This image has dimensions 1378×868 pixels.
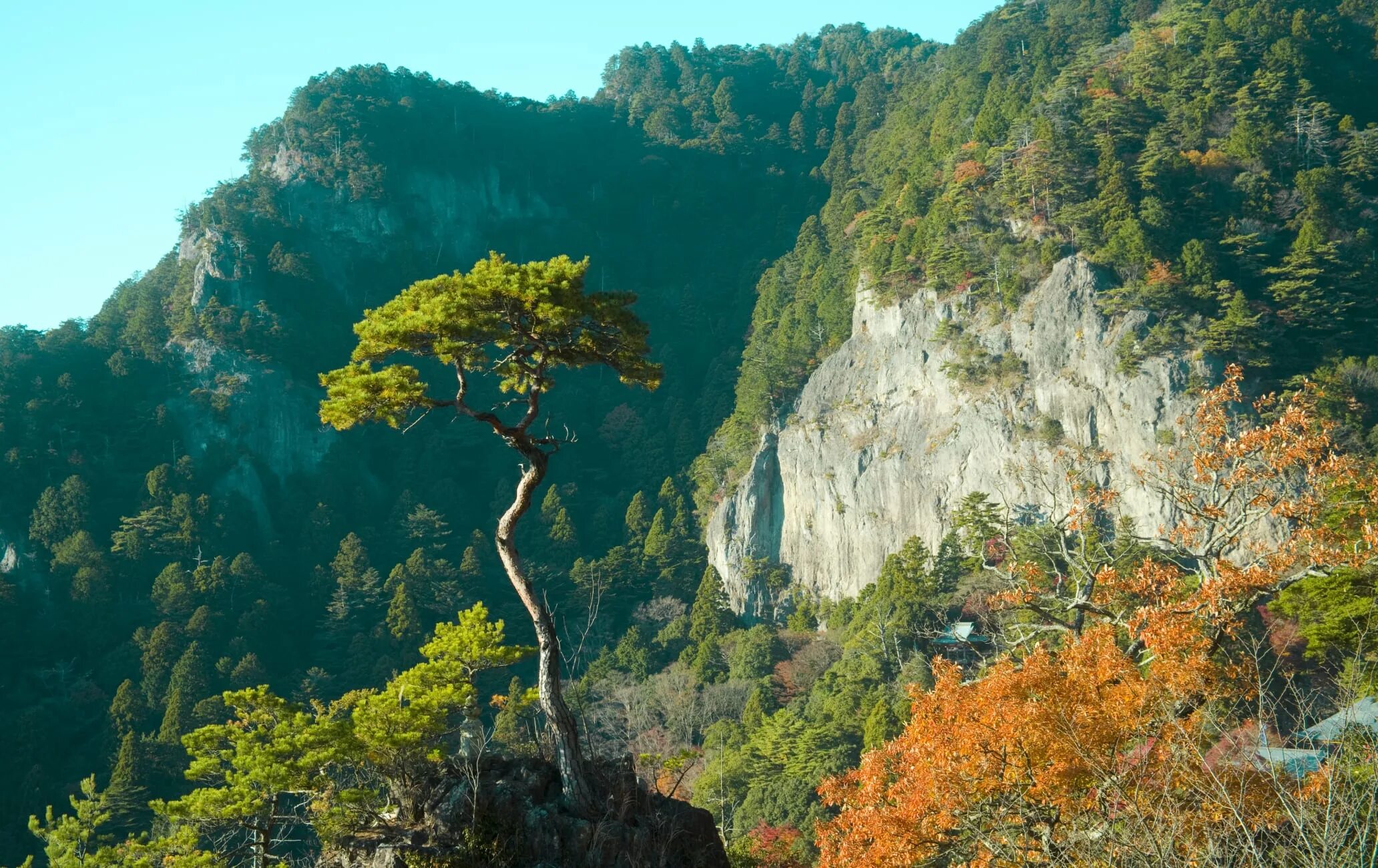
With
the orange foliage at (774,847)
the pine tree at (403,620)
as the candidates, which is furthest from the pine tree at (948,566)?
the pine tree at (403,620)

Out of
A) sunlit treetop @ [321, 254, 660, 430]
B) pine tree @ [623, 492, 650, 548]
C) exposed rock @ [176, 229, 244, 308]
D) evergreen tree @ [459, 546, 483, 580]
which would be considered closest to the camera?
sunlit treetop @ [321, 254, 660, 430]

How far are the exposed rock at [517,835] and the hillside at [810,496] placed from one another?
7cm

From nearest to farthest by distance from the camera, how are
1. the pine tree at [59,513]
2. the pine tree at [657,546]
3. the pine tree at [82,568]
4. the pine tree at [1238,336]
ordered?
the pine tree at [1238,336] < the pine tree at [82,568] < the pine tree at [59,513] < the pine tree at [657,546]

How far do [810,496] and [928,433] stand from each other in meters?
9.78

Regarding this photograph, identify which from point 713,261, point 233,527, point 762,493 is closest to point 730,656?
point 762,493

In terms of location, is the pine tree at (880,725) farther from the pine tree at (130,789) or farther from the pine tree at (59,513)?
the pine tree at (59,513)

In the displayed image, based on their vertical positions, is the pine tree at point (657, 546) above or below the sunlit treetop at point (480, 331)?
below

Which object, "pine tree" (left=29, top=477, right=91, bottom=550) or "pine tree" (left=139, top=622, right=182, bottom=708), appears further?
"pine tree" (left=29, top=477, right=91, bottom=550)

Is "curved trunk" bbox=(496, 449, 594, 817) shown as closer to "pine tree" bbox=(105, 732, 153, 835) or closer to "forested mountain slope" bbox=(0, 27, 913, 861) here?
"pine tree" bbox=(105, 732, 153, 835)

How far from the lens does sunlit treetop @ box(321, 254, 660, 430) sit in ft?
42.6

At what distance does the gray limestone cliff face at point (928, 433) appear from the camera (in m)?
46.7

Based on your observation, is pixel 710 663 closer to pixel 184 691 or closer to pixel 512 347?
pixel 184 691

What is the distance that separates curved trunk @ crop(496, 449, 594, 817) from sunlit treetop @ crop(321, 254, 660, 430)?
0.85 m

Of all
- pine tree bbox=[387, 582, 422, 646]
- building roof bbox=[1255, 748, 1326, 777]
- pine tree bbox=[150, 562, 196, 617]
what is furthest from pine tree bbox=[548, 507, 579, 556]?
building roof bbox=[1255, 748, 1326, 777]
